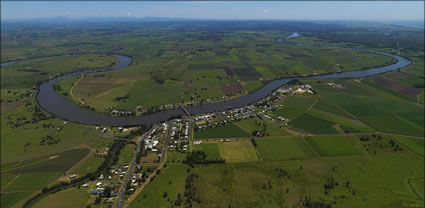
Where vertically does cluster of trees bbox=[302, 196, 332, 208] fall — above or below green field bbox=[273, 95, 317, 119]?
below

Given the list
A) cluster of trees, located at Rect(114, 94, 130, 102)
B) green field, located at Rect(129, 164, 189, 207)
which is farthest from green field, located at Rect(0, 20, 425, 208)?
cluster of trees, located at Rect(114, 94, 130, 102)

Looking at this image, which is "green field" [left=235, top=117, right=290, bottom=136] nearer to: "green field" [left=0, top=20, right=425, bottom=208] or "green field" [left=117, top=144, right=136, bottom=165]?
"green field" [left=0, top=20, right=425, bottom=208]

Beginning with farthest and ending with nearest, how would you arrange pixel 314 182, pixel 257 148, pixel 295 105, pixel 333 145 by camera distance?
pixel 295 105, pixel 333 145, pixel 257 148, pixel 314 182

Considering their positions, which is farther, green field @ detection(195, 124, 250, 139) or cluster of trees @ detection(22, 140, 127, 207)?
green field @ detection(195, 124, 250, 139)

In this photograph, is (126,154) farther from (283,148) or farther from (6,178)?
(283,148)

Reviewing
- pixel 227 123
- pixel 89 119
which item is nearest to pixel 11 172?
pixel 89 119

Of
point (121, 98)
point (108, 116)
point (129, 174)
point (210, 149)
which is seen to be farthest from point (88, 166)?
point (121, 98)
